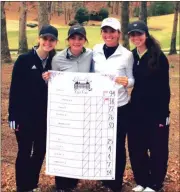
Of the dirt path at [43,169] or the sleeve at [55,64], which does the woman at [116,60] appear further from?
the dirt path at [43,169]

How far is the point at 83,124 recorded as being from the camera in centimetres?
533

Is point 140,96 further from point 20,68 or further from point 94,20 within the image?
point 94,20

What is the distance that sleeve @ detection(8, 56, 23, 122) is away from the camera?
203 inches

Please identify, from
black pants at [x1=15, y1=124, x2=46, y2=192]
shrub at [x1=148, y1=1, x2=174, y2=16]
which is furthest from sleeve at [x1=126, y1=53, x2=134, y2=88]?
shrub at [x1=148, y1=1, x2=174, y2=16]

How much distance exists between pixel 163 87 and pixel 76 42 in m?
1.19

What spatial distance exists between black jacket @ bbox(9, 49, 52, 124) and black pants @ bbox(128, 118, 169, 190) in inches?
48.8

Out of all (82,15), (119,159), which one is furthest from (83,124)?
(82,15)

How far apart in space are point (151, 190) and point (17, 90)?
2223 millimetres

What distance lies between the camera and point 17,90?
5188 millimetres

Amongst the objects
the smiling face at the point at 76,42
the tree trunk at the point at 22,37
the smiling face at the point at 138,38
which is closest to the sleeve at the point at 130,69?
the smiling face at the point at 138,38

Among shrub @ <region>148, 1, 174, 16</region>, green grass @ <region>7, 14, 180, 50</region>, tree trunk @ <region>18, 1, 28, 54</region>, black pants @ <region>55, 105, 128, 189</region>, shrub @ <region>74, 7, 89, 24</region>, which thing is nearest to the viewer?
black pants @ <region>55, 105, 128, 189</region>

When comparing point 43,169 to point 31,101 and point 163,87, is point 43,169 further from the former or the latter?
point 163,87

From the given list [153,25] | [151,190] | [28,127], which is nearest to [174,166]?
[151,190]

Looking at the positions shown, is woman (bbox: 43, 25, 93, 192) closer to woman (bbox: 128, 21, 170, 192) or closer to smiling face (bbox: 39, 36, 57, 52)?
smiling face (bbox: 39, 36, 57, 52)
